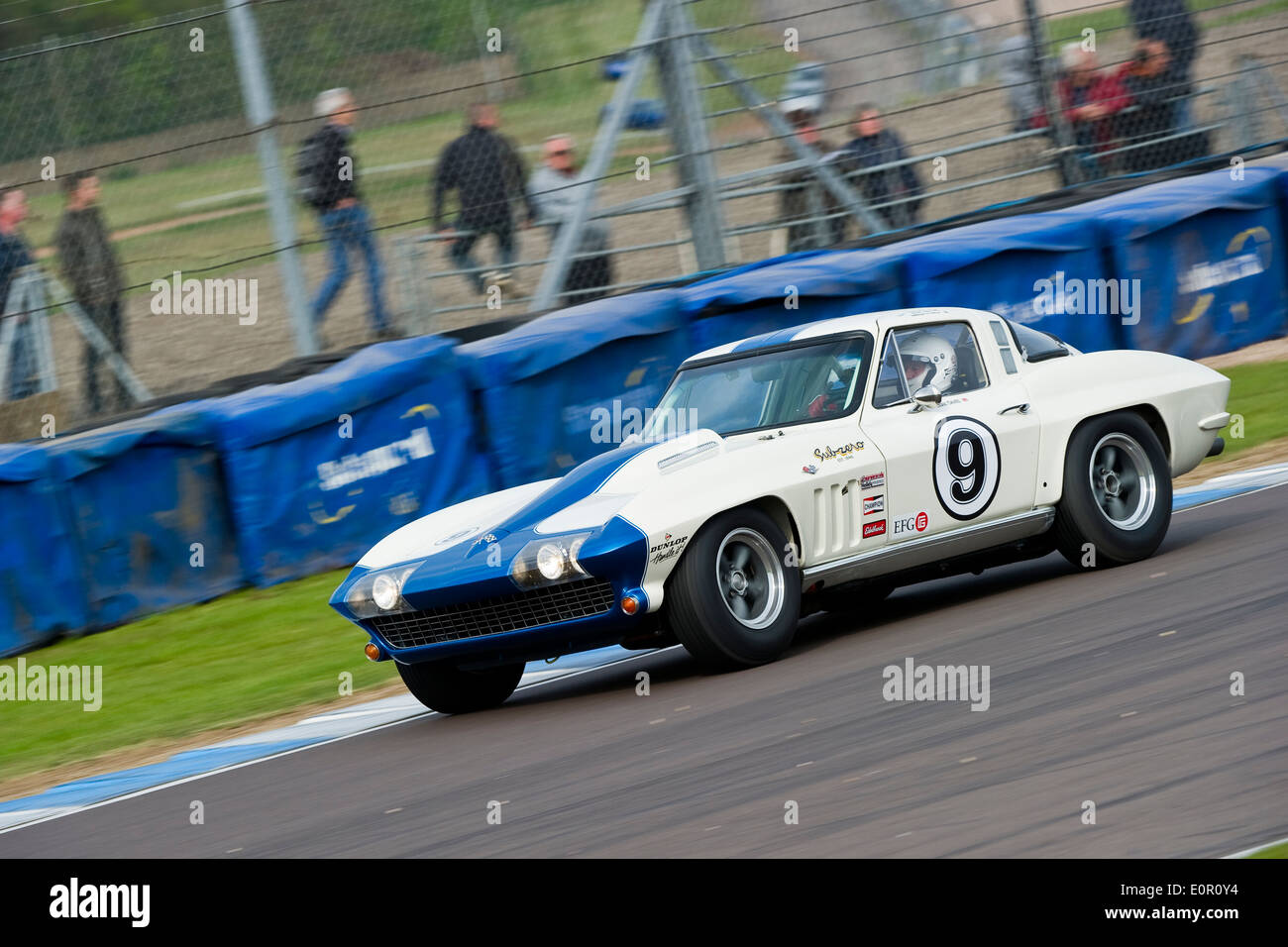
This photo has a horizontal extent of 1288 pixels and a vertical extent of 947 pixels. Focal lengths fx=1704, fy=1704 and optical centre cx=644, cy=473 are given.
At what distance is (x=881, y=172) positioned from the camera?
573 inches

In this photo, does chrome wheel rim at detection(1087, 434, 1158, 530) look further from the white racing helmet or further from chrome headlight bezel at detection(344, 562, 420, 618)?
chrome headlight bezel at detection(344, 562, 420, 618)

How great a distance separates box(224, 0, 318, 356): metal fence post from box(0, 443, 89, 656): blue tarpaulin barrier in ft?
6.93

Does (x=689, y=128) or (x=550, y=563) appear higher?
(x=689, y=128)

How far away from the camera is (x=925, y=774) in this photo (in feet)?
16.3

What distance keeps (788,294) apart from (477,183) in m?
2.34

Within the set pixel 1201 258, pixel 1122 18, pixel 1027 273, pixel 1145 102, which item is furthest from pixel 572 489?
pixel 1122 18

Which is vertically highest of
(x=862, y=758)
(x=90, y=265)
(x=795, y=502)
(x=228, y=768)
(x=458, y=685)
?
(x=90, y=265)

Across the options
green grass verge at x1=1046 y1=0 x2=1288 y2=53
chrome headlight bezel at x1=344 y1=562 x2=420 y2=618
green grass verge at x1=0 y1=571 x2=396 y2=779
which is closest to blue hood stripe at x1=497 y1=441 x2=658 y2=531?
chrome headlight bezel at x1=344 y1=562 x2=420 y2=618

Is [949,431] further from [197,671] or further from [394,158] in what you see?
[394,158]

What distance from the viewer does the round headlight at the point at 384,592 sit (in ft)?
22.4

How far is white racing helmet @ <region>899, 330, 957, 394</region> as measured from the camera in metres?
7.73

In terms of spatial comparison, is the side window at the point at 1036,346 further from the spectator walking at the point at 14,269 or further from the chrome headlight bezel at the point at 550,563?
the spectator walking at the point at 14,269

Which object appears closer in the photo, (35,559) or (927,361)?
(927,361)

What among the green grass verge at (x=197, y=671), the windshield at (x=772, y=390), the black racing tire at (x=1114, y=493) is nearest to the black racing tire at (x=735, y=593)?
the windshield at (x=772, y=390)
